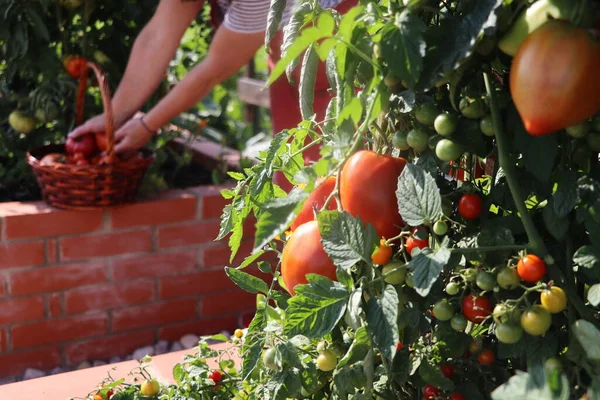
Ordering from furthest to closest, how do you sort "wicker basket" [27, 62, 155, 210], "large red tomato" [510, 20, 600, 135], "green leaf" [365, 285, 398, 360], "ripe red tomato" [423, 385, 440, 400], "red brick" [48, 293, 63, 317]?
"red brick" [48, 293, 63, 317], "wicker basket" [27, 62, 155, 210], "ripe red tomato" [423, 385, 440, 400], "green leaf" [365, 285, 398, 360], "large red tomato" [510, 20, 600, 135]

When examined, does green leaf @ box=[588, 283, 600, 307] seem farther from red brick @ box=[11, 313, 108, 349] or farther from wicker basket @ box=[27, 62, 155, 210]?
red brick @ box=[11, 313, 108, 349]

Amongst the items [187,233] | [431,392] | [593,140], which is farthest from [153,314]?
[593,140]

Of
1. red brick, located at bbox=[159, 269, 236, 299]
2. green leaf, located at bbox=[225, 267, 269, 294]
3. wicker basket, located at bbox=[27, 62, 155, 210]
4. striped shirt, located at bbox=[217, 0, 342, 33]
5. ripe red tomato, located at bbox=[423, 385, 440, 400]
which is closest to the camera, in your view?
ripe red tomato, located at bbox=[423, 385, 440, 400]

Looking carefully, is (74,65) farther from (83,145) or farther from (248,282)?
(248,282)

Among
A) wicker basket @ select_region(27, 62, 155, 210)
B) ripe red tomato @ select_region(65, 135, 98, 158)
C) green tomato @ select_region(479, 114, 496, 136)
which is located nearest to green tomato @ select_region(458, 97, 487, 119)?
green tomato @ select_region(479, 114, 496, 136)

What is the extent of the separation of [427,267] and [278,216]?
4.7 inches

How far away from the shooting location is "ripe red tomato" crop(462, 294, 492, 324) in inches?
23.1

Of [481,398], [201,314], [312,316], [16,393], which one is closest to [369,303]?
[312,316]

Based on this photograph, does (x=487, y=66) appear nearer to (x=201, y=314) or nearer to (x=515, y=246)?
(x=515, y=246)

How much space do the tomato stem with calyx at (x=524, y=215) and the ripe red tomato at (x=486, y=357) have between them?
0.35 ft

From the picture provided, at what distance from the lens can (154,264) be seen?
2.08 meters

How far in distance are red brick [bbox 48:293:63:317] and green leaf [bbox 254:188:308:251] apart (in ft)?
5.21

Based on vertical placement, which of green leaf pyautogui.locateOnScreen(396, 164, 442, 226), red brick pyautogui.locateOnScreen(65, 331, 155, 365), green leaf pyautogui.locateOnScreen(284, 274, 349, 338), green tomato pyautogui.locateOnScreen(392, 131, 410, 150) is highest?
green tomato pyautogui.locateOnScreen(392, 131, 410, 150)

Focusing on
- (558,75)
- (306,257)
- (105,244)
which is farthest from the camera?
(105,244)
